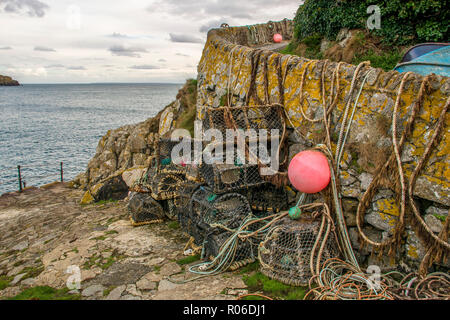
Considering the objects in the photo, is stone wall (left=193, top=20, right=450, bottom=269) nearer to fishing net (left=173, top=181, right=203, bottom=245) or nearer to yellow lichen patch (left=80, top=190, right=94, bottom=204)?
fishing net (left=173, top=181, right=203, bottom=245)

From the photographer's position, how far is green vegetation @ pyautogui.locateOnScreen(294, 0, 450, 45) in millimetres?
7812

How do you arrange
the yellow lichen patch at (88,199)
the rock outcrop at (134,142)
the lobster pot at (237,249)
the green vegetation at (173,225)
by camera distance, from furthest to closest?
1. the rock outcrop at (134,142)
2. the yellow lichen patch at (88,199)
3. the green vegetation at (173,225)
4. the lobster pot at (237,249)

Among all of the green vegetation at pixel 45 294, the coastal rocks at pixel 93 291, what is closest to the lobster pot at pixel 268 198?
the coastal rocks at pixel 93 291

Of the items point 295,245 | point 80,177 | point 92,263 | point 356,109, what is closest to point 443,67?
point 356,109

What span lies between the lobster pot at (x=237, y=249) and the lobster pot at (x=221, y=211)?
124 mm

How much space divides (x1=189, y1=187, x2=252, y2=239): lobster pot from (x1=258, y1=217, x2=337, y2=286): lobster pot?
2.34 feet

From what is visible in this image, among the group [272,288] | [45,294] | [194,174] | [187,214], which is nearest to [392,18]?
A: [194,174]

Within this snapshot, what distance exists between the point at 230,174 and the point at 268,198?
86cm

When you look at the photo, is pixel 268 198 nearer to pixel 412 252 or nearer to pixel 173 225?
pixel 412 252

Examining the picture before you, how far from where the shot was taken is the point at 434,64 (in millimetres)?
5301

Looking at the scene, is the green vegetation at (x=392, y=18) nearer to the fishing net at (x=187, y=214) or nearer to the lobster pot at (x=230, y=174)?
the lobster pot at (x=230, y=174)

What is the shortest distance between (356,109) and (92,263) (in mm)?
4889

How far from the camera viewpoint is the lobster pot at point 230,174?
521cm

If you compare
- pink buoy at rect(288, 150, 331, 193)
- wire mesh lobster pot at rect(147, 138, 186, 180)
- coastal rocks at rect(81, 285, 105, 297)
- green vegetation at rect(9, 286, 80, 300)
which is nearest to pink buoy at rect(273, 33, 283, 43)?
wire mesh lobster pot at rect(147, 138, 186, 180)
